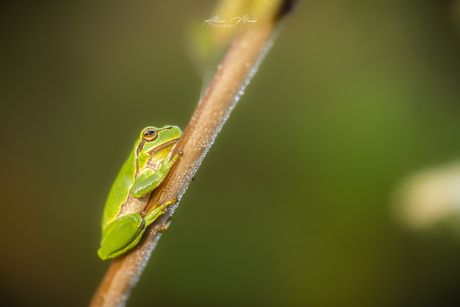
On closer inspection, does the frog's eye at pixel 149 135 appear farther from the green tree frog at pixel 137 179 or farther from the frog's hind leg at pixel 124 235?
the frog's hind leg at pixel 124 235

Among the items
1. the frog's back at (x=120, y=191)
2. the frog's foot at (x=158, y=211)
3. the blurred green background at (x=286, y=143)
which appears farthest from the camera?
the blurred green background at (x=286, y=143)

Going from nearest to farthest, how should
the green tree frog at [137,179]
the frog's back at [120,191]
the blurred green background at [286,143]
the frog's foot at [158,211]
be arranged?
the frog's foot at [158,211] → the green tree frog at [137,179] → the frog's back at [120,191] → the blurred green background at [286,143]

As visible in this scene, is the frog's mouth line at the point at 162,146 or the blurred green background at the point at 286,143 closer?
the frog's mouth line at the point at 162,146

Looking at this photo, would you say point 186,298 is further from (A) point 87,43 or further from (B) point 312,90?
(A) point 87,43

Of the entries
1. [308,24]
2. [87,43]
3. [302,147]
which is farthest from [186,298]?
[308,24]
